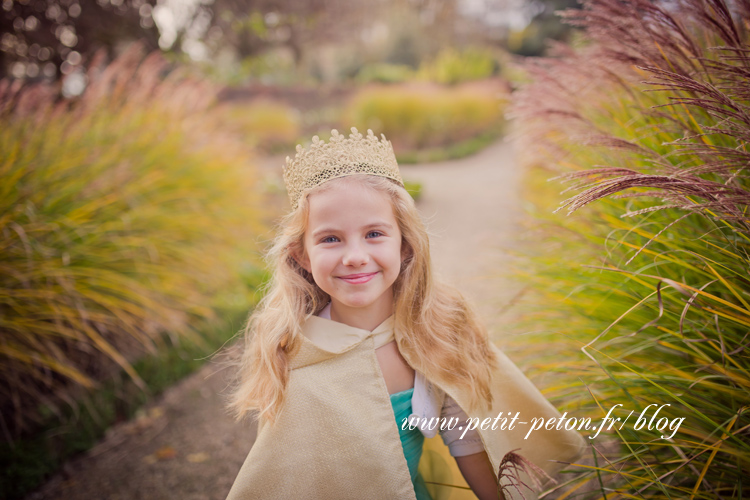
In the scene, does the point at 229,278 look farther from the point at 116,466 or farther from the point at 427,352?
the point at 427,352

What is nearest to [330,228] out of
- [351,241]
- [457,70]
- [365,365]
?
[351,241]

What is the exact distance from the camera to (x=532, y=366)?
2.21 meters

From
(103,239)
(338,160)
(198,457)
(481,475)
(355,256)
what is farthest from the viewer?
(103,239)

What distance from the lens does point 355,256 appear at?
57.7 inches

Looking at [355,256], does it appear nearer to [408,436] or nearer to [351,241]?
[351,241]

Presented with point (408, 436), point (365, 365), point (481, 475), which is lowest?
point (481, 475)

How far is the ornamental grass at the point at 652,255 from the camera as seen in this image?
4.22 feet

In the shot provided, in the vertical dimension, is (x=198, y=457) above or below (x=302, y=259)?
below

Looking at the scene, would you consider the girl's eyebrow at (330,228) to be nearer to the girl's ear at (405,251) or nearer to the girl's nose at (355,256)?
the girl's nose at (355,256)

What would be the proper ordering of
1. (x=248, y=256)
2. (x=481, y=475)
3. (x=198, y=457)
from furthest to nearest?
1. (x=248, y=256)
2. (x=198, y=457)
3. (x=481, y=475)

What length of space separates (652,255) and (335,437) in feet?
5.16

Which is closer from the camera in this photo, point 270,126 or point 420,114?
point 270,126

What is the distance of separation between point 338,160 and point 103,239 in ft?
8.00

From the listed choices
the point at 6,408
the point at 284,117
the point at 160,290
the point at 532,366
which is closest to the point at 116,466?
the point at 6,408
